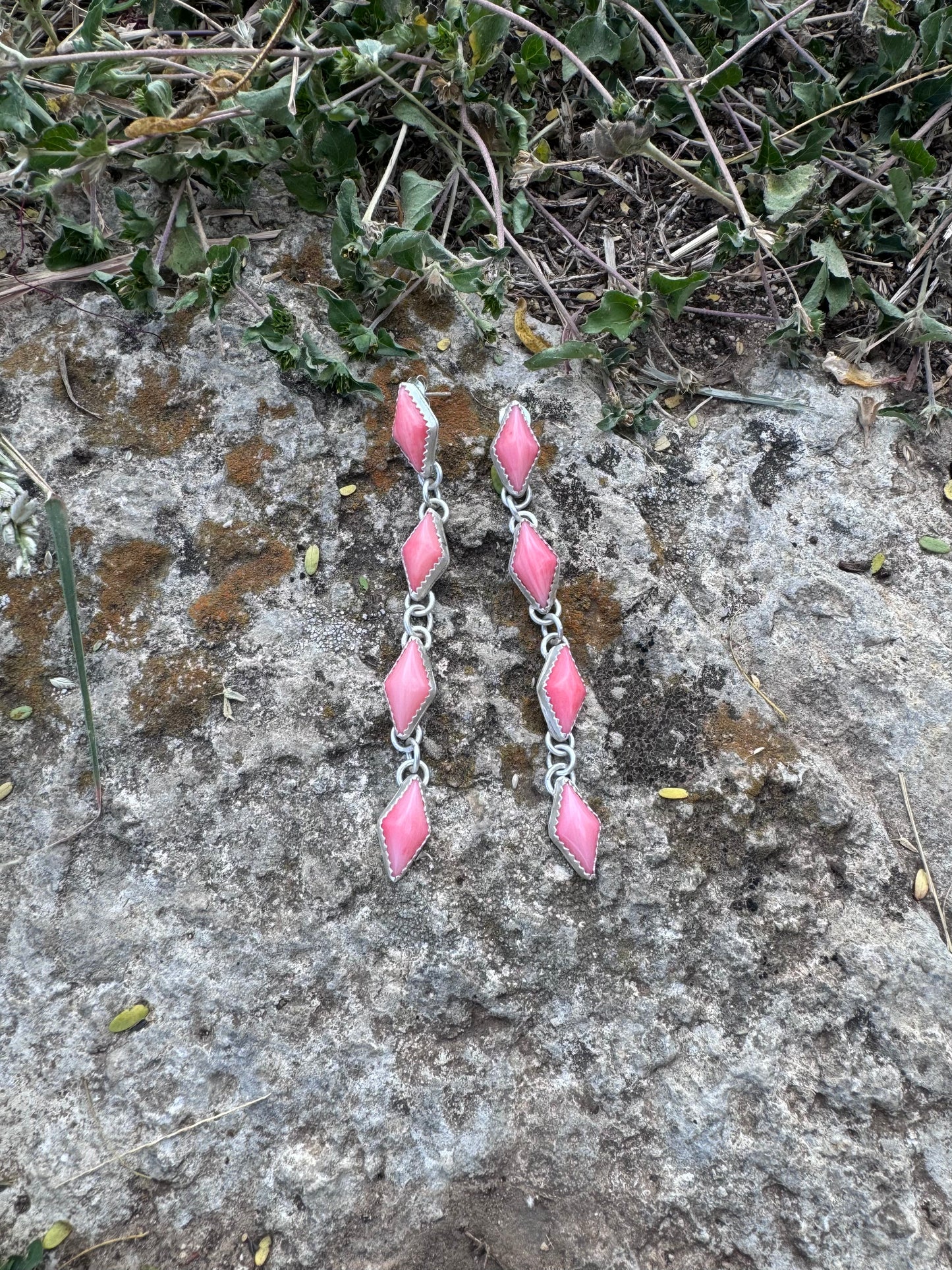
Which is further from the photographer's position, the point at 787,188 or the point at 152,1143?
the point at 787,188

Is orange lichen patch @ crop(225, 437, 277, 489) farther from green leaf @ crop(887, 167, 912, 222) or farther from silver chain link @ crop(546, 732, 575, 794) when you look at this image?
green leaf @ crop(887, 167, 912, 222)

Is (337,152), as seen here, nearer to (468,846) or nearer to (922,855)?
(468,846)

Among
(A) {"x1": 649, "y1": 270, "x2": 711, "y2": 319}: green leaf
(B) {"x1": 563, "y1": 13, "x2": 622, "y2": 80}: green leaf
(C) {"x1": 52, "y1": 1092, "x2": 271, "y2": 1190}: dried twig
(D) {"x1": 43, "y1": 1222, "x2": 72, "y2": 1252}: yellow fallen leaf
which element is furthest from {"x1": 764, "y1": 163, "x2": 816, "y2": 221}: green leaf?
(D) {"x1": 43, "y1": 1222, "x2": 72, "y2": 1252}: yellow fallen leaf

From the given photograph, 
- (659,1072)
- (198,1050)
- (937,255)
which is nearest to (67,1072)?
(198,1050)

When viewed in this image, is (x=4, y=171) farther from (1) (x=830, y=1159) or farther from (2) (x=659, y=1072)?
(1) (x=830, y=1159)

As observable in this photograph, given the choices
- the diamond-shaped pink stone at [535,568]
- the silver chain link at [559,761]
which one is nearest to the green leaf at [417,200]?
the diamond-shaped pink stone at [535,568]

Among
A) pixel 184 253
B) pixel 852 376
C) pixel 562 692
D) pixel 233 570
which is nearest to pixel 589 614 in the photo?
pixel 562 692
